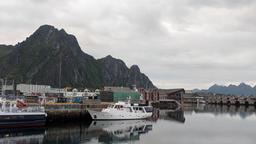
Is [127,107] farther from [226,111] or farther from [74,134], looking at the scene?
[226,111]

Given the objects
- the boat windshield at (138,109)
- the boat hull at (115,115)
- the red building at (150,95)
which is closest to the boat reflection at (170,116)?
the boat windshield at (138,109)

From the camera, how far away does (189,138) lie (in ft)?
160

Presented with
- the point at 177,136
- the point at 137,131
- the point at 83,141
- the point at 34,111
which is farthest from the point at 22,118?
the point at 177,136

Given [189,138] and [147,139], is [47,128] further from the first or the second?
[189,138]

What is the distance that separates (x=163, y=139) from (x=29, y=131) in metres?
18.3

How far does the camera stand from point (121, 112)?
2771 inches

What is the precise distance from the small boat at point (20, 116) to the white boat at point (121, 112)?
15899 mm

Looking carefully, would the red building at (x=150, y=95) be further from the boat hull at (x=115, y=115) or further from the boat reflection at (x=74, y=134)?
the boat reflection at (x=74, y=134)

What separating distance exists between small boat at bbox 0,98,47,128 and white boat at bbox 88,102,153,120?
15.9 meters

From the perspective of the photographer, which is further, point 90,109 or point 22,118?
point 90,109

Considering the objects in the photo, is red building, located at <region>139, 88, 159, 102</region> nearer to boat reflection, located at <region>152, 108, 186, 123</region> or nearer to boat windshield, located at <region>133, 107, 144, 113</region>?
boat reflection, located at <region>152, 108, 186, 123</region>

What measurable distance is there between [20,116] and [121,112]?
24629mm

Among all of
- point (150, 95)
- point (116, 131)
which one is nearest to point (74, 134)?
point (116, 131)

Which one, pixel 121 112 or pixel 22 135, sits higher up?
pixel 121 112
